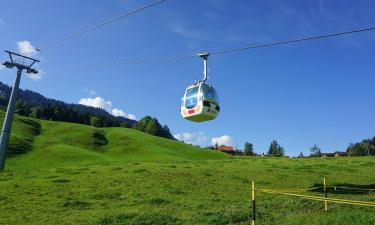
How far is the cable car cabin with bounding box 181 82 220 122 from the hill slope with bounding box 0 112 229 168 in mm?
62394

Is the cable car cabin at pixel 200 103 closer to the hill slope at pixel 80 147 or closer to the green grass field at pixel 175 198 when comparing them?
Answer: the green grass field at pixel 175 198

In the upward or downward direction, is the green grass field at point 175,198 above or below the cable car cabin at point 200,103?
below

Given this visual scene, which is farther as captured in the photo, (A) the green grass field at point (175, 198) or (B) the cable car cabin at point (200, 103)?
(B) the cable car cabin at point (200, 103)

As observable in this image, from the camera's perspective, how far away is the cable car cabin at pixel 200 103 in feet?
79.4

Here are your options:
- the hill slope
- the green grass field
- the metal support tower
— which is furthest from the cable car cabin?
the hill slope

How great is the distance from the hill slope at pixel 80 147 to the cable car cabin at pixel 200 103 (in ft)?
205

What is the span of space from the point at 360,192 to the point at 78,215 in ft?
78.1

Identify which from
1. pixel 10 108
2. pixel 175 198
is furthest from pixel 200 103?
pixel 10 108

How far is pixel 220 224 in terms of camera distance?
2212 centimetres

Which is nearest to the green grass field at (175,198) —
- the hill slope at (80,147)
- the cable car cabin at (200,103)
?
the cable car cabin at (200,103)

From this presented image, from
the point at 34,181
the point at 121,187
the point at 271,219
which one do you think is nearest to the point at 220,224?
the point at 271,219

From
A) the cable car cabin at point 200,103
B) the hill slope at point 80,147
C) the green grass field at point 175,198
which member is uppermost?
the hill slope at point 80,147

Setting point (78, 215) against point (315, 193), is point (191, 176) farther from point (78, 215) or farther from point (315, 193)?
point (78, 215)

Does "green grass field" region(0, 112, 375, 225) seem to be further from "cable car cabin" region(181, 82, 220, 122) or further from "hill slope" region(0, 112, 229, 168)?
"hill slope" region(0, 112, 229, 168)
